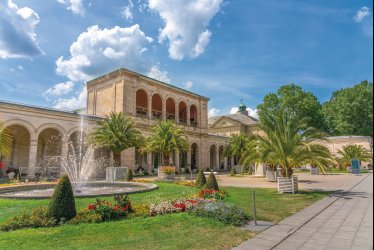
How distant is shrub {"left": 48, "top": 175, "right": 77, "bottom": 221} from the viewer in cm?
675

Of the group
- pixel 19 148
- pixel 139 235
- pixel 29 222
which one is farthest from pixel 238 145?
pixel 29 222

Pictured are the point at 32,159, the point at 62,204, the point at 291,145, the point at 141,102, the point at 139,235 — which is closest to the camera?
the point at 139,235

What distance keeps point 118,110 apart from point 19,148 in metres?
11.0

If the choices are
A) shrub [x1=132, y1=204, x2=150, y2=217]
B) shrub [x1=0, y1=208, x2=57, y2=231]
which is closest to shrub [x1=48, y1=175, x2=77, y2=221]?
shrub [x1=0, y1=208, x2=57, y2=231]

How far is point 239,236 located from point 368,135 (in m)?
60.8

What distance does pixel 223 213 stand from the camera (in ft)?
23.4

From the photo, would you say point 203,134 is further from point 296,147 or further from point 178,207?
point 178,207

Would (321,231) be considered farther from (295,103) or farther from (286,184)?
(295,103)

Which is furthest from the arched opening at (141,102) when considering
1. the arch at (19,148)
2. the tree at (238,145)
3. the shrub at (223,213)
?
the shrub at (223,213)

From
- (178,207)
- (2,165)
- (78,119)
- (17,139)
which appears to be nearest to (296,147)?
(178,207)

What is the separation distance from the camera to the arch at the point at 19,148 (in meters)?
25.4

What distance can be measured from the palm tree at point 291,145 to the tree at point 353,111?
4708 cm

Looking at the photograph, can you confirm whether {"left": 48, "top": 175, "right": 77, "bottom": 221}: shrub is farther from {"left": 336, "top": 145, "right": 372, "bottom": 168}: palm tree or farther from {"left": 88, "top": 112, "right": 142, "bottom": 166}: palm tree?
{"left": 336, "top": 145, "right": 372, "bottom": 168}: palm tree

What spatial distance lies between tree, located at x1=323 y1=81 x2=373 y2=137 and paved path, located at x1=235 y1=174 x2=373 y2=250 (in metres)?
52.5
